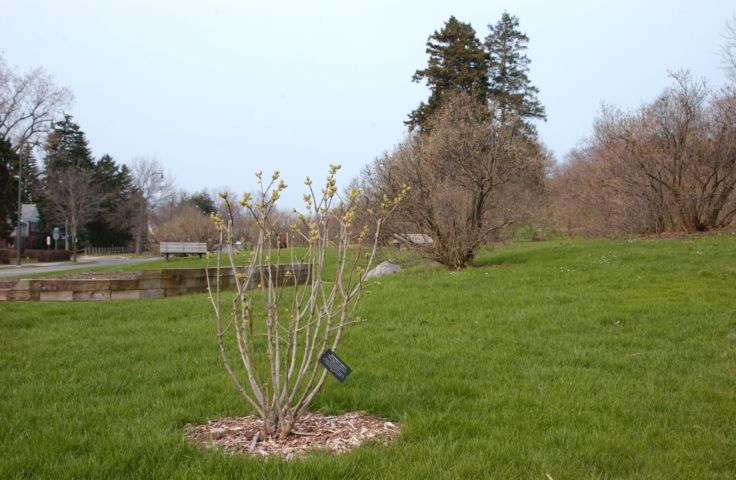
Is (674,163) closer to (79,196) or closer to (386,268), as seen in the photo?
(386,268)

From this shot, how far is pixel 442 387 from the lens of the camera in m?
4.41

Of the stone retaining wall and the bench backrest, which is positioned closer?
the stone retaining wall

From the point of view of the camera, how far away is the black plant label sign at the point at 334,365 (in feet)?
11.5

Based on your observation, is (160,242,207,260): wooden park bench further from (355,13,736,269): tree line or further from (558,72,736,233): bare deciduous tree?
(558,72,736,233): bare deciduous tree

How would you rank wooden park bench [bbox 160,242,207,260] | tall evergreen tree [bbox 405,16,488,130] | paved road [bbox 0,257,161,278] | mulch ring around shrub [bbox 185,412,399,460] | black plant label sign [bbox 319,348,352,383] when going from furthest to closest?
tall evergreen tree [bbox 405,16,488,130] → wooden park bench [bbox 160,242,207,260] → paved road [bbox 0,257,161,278] → black plant label sign [bbox 319,348,352,383] → mulch ring around shrub [bbox 185,412,399,460]

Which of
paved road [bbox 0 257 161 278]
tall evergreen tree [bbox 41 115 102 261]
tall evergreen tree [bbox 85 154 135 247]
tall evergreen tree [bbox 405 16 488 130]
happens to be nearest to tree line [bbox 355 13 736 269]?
tall evergreen tree [bbox 405 16 488 130]

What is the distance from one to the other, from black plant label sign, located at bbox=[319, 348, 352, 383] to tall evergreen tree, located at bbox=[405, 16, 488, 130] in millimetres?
29798

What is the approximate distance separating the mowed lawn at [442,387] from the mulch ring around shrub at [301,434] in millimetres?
148

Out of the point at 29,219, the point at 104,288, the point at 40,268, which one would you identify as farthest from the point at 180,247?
the point at 29,219

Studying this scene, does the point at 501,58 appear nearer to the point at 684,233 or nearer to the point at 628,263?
the point at 684,233

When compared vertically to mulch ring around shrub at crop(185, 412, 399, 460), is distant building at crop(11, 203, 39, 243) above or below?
above

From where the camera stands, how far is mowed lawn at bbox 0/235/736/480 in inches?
119

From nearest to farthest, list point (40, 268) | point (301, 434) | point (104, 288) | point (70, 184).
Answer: point (301, 434) → point (104, 288) → point (40, 268) → point (70, 184)

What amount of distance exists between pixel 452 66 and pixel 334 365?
32121mm
